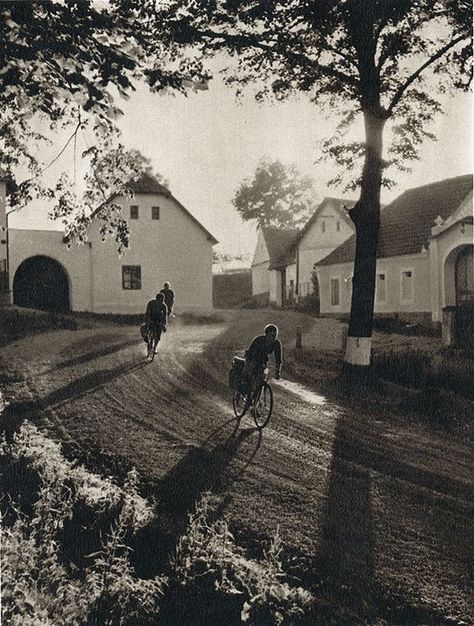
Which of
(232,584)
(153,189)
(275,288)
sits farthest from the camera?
(275,288)

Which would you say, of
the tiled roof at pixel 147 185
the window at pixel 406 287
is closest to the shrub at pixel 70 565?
the tiled roof at pixel 147 185

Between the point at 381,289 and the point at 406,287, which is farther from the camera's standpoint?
the point at 381,289

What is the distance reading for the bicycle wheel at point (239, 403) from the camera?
294 inches

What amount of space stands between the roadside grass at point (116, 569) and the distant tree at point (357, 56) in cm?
464

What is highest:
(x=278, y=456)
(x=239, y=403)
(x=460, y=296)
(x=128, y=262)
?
(x=128, y=262)

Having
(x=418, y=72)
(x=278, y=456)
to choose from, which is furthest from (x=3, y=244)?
(x=418, y=72)

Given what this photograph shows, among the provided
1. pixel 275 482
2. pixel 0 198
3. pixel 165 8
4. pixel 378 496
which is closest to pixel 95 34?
pixel 165 8

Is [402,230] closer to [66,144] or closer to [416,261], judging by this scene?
[416,261]

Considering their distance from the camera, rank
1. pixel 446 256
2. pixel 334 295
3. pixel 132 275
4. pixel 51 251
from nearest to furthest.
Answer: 1. pixel 51 251
2. pixel 132 275
3. pixel 334 295
4. pixel 446 256

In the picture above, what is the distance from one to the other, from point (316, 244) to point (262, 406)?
435 inches

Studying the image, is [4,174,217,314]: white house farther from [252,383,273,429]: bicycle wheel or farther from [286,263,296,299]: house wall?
[286,263,296,299]: house wall

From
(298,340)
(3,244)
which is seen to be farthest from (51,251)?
(298,340)

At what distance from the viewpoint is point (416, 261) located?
1806 cm

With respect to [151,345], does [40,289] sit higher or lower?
higher
